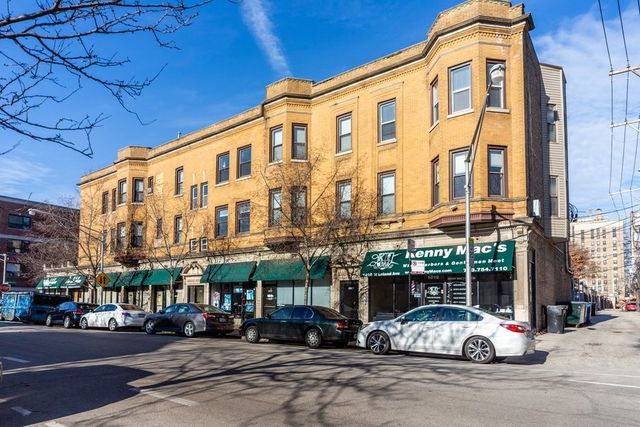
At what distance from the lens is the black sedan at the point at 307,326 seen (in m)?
18.4

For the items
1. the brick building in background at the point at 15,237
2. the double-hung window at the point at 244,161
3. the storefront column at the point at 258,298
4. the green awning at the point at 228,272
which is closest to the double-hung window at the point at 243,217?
the double-hung window at the point at 244,161

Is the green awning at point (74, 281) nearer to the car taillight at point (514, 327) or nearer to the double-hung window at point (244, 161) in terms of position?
the double-hung window at point (244, 161)

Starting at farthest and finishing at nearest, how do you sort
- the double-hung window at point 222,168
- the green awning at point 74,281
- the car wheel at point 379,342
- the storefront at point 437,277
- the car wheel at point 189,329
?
the green awning at point 74,281 → the double-hung window at point 222,168 → the car wheel at point 189,329 → the storefront at point 437,277 → the car wheel at point 379,342

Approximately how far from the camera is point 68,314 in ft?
103

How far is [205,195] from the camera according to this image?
34.6m

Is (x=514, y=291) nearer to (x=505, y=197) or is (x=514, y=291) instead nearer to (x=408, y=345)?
(x=505, y=197)

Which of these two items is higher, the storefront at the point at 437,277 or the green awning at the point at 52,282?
the storefront at the point at 437,277

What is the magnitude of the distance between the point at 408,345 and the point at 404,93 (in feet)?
41.8

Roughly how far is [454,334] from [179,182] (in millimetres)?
25790

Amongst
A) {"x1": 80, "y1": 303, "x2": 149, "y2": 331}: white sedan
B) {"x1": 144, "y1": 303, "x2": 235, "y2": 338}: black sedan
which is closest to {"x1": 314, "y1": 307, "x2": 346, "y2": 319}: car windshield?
{"x1": 144, "y1": 303, "x2": 235, "y2": 338}: black sedan

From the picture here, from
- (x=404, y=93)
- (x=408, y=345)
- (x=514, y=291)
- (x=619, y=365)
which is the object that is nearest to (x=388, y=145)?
(x=404, y=93)

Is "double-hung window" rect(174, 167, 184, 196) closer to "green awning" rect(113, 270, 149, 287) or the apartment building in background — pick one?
the apartment building in background

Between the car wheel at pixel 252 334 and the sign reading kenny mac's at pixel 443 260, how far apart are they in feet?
18.9

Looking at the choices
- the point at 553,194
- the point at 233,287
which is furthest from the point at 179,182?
the point at 553,194
